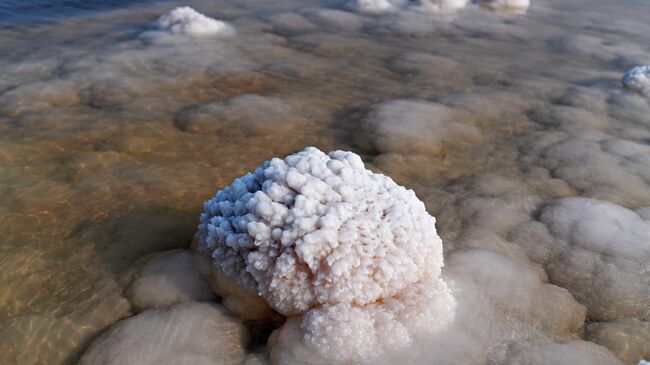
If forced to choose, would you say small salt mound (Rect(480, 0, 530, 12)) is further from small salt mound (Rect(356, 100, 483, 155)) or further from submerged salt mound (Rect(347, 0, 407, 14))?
small salt mound (Rect(356, 100, 483, 155))

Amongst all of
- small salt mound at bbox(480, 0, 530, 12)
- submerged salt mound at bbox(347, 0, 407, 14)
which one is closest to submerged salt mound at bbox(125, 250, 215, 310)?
submerged salt mound at bbox(347, 0, 407, 14)

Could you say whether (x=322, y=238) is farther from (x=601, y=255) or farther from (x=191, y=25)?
(x=191, y=25)

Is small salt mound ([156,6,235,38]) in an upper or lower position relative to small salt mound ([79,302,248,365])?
upper

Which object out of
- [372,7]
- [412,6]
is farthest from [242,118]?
[412,6]

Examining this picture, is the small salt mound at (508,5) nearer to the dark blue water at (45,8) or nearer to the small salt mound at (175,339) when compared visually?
the dark blue water at (45,8)

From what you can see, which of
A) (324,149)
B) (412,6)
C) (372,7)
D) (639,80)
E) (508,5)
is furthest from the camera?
(508,5)

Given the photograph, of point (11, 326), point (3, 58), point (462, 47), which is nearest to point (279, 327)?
point (11, 326)
